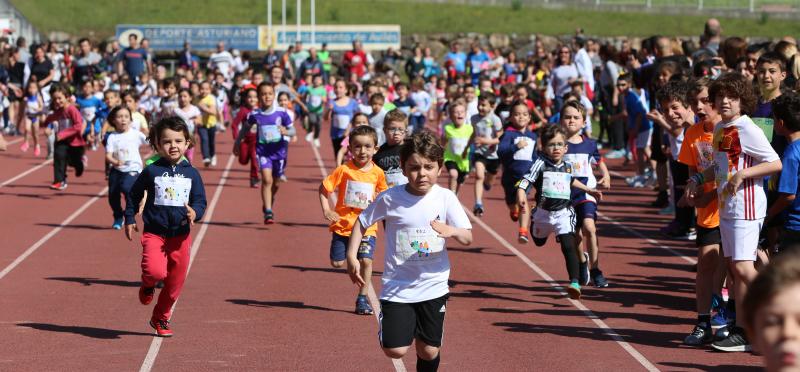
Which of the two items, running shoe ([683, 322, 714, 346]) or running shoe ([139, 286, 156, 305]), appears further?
running shoe ([139, 286, 156, 305])

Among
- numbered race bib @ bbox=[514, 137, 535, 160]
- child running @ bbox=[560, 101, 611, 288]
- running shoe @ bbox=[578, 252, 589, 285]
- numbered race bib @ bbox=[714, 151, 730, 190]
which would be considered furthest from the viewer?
numbered race bib @ bbox=[514, 137, 535, 160]

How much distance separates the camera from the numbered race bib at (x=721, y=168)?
26.2 feet

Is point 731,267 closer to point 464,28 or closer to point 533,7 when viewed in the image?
point 464,28

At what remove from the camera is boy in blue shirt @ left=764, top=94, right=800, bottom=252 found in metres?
7.79

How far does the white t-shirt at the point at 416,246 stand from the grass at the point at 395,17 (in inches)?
1931

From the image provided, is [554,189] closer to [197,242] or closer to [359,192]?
[359,192]

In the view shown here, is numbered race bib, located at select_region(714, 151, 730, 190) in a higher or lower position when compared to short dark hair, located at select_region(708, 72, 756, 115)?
lower

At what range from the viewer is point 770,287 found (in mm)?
2377

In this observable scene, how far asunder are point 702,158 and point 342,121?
1167cm

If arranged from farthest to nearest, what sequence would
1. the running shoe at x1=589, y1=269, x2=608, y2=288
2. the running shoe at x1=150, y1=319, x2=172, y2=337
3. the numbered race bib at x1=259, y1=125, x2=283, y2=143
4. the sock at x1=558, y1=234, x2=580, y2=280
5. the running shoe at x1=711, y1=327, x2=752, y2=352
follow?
the numbered race bib at x1=259, y1=125, x2=283, y2=143 → the running shoe at x1=589, y1=269, x2=608, y2=288 → the sock at x1=558, y1=234, x2=580, y2=280 → the running shoe at x1=150, y1=319, x2=172, y2=337 → the running shoe at x1=711, y1=327, x2=752, y2=352

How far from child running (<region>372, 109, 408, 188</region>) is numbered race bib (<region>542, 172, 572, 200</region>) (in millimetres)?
1131

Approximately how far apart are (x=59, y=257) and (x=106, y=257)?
484 millimetres

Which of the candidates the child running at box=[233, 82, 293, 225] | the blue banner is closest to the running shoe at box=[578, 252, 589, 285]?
the child running at box=[233, 82, 293, 225]

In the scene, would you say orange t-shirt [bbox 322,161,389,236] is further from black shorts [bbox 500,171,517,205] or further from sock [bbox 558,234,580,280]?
black shorts [bbox 500,171,517,205]
